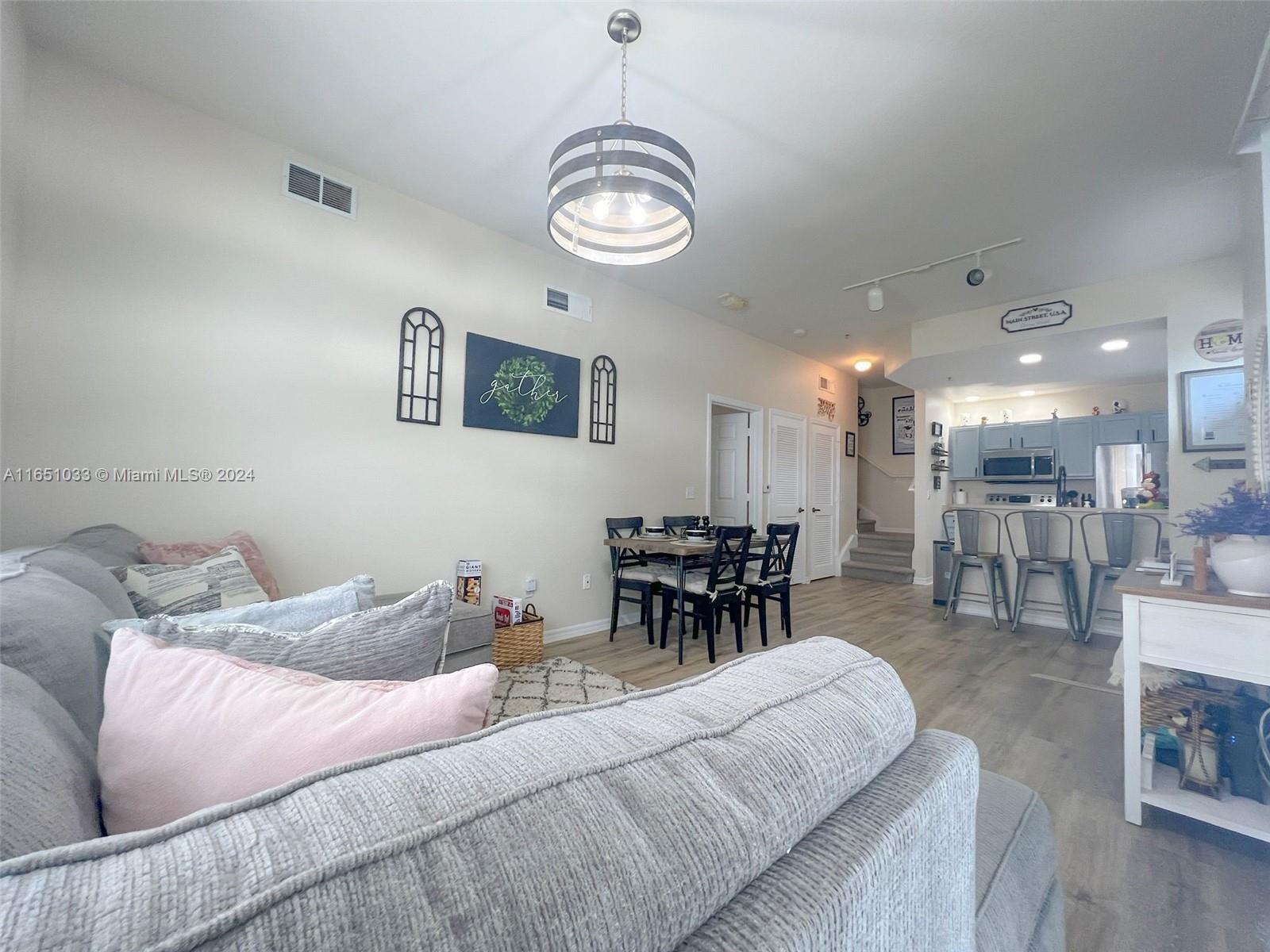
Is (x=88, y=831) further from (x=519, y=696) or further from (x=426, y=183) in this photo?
(x=426, y=183)

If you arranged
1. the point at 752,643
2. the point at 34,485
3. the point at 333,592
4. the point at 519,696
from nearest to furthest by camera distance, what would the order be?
1. the point at 333,592
2. the point at 34,485
3. the point at 519,696
4. the point at 752,643

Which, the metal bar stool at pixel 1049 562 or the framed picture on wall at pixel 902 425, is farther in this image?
the framed picture on wall at pixel 902 425

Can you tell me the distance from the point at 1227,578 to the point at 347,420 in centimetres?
386

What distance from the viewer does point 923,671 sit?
3285mm

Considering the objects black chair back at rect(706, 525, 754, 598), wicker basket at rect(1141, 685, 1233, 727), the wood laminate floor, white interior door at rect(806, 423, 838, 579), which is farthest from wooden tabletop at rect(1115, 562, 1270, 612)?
white interior door at rect(806, 423, 838, 579)

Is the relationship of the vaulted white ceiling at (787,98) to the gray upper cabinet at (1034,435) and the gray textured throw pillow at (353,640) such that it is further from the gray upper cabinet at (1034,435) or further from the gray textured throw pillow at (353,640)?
the gray upper cabinet at (1034,435)

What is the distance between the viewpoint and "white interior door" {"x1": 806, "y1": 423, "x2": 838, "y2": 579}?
671 centimetres

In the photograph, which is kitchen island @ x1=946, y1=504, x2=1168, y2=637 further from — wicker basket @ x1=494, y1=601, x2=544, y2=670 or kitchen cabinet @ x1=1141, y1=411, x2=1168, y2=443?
wicker basket @ x1=494, y1=601, x2=544, y2=670

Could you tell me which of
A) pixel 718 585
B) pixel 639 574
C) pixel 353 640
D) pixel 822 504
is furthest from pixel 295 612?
pixel 822 504

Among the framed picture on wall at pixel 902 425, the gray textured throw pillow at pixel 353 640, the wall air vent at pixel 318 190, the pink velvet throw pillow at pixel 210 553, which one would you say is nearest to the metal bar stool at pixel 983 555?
the framed picture on wall at pixel 902 425

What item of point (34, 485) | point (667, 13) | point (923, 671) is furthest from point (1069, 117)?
point (34, 485)

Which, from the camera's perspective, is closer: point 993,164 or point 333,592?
point 333,592

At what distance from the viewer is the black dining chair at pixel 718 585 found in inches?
135

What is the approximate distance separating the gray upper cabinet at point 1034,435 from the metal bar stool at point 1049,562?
240 centimetres
